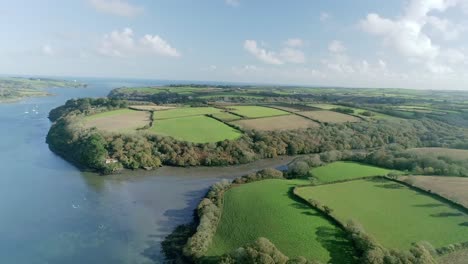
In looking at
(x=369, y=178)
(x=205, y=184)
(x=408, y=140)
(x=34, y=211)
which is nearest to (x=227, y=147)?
(x=205, y=184)

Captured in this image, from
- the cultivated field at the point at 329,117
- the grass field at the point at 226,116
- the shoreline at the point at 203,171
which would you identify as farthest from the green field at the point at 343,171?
the grass field at the point at 226,116

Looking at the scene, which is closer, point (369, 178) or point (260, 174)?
point (369, 178)

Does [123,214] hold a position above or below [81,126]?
below

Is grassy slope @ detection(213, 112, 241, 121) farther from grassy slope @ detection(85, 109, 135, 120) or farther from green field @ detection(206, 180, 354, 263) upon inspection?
green field @ detection(206, 180, 354, 263)

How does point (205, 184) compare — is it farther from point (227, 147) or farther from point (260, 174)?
point (227, 147)

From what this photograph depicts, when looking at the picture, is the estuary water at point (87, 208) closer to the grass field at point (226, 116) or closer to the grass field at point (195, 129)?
the grass field at point (195, 129)

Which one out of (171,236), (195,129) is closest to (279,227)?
(171,236)
